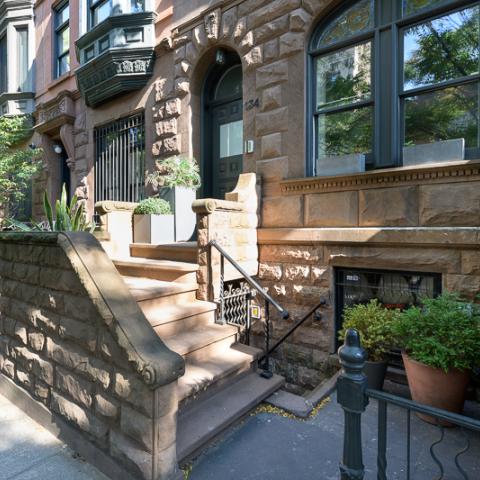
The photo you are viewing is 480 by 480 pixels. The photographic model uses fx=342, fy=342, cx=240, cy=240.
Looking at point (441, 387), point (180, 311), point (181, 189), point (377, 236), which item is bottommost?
point (441, 387)

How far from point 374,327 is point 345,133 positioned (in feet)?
9.03

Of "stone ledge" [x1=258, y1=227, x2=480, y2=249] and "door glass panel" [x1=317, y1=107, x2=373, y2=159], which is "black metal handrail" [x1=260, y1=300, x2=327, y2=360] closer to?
"stone ledge" [x1=258, y1=227, x2=480, y2=249]

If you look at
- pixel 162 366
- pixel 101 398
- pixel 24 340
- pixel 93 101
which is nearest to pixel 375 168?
pixel 162 366

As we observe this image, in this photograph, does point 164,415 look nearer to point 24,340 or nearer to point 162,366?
point 162,366

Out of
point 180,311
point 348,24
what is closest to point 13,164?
point 180,311

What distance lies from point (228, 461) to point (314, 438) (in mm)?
802

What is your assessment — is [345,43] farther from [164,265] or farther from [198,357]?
[198,357]

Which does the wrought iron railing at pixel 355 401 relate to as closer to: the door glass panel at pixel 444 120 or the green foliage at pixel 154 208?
the door glass panel at pixel 444 120

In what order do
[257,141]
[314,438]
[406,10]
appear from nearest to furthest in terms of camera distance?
[314,438] → [406,10] → [257,141]

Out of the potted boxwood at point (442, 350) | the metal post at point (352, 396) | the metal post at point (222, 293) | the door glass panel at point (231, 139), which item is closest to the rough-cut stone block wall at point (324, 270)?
the potted boxwood at point (442, 350)

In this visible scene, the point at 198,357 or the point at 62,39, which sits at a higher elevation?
the point at 62,39

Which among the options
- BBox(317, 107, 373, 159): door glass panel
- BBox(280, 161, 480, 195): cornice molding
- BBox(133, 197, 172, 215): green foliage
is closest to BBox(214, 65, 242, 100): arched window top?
BBox(317, 107, 373, 159): door glass panel

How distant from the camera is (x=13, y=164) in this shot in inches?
371

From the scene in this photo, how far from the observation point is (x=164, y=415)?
7.80 ft
